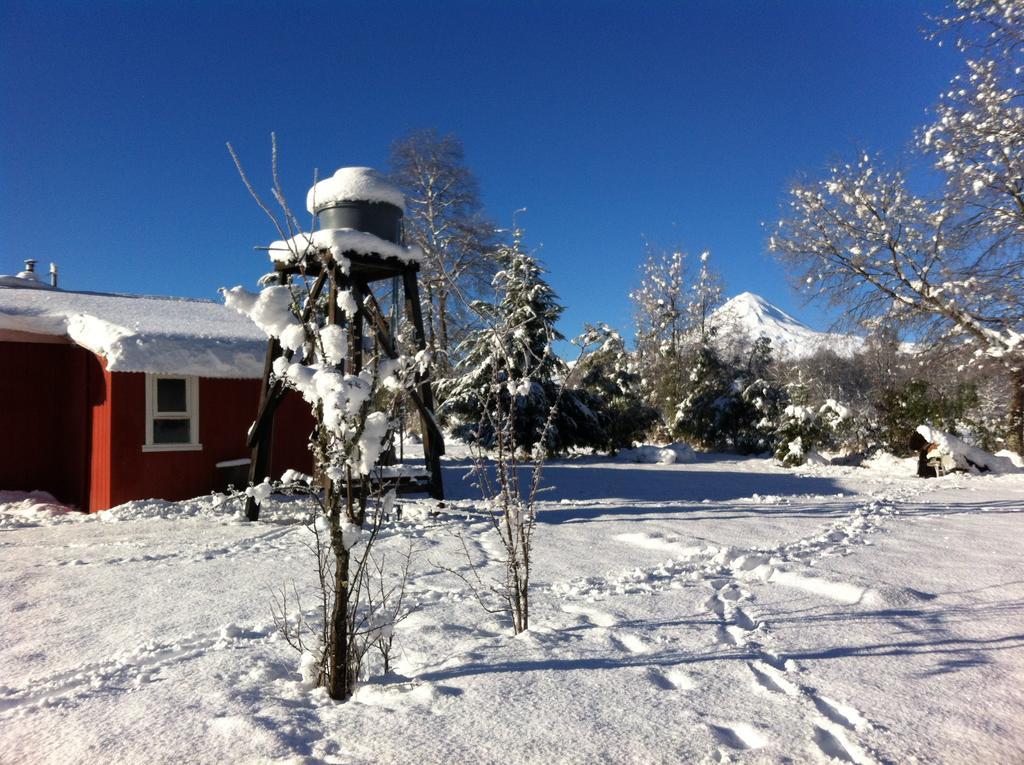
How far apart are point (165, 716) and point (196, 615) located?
55.0 inches

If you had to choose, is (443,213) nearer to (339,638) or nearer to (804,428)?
(804,428)

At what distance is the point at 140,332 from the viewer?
8055 millimetres

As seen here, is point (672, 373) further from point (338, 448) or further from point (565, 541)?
point (338, 448)

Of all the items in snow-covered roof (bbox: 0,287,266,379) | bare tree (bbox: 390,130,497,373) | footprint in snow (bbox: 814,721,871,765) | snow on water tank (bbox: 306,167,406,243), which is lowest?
footprint in snow (bbox: 814,721,871,765)

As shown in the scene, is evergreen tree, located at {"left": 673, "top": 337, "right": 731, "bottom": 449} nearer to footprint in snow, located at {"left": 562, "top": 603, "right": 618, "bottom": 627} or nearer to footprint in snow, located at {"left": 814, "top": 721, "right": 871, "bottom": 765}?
footprint in snow, located at {"left": 562, "top": 603, "right": 618, "bottom": 627}

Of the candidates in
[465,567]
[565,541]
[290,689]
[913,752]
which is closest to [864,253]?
[565,541]

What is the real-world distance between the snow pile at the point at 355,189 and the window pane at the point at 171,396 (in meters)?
3.31

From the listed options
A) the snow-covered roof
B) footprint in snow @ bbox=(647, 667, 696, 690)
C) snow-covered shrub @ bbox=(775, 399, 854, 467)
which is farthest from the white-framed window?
snow-covered shrub @ bbox=(775, 399, 854, 467)

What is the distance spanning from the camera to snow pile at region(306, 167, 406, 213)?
24.0 feet

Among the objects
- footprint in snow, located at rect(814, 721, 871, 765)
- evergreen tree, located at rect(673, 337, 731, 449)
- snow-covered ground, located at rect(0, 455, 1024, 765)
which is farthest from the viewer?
evergreen tree, located at rect(673, 337, 731, 449)

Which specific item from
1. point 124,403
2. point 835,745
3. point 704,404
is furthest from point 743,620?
point 704,404

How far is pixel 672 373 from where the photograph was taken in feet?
71.4

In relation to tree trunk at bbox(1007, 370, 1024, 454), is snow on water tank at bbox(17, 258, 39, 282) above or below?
above

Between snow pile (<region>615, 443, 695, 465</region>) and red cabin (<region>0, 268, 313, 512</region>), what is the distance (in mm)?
9686
